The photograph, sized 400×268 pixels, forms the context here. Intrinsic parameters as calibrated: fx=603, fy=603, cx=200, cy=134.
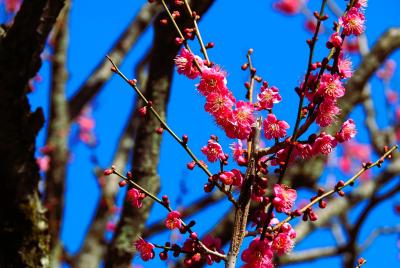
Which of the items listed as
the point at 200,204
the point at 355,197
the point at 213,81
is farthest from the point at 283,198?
the point at 200,204

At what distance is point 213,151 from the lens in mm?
1732

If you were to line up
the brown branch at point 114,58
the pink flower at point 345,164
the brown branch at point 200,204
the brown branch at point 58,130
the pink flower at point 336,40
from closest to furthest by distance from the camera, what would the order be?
the pink flower at point 336,40 < the brown branch at point 58,130 < the brown branch at point 114,58 < the brown branch at point 200,204 < the pink flower at point 345,164

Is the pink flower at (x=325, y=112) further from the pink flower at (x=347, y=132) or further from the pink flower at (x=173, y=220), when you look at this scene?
the pink flower at (x=173, y=220)

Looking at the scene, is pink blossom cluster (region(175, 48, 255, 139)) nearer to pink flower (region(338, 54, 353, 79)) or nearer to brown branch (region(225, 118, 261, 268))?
brown branch (region(225, 118, 261, 268))

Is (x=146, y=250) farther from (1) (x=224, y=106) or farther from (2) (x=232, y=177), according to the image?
(1) (x=224, y=106)

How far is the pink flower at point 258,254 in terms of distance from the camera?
1616mm

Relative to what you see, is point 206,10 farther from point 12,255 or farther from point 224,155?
point 12,255

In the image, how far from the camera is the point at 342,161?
30.3ft

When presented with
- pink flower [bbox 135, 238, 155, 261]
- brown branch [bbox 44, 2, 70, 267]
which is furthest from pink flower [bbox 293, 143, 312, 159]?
brown branch [bbox 44, 2, 70, 267]

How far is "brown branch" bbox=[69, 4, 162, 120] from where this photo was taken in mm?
4736

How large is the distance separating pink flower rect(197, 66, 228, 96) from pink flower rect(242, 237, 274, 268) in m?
0.43

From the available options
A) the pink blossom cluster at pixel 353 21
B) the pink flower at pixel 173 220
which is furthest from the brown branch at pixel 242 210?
the pink blossom cluster at pixel 353 21

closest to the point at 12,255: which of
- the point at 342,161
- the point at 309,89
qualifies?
the point at 309,89

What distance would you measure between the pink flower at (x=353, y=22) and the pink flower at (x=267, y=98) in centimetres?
26
